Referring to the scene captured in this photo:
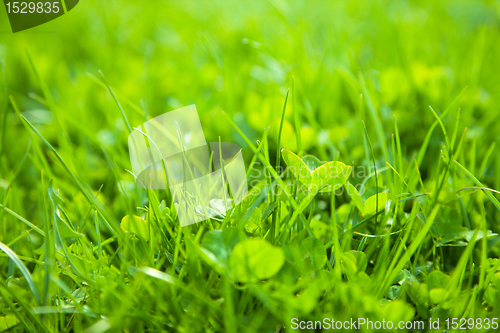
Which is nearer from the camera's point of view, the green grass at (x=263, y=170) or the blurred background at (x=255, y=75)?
the green grass at (x=263, y=170)

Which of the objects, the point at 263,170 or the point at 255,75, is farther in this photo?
the point at 255,75

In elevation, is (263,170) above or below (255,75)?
below

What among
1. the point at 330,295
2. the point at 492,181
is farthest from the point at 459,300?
the point at 492,181

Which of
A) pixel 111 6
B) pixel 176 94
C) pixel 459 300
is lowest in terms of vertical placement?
pixel 459 300

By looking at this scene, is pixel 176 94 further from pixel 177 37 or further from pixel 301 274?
pixel 301 274

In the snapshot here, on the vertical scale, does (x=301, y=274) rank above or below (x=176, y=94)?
below
